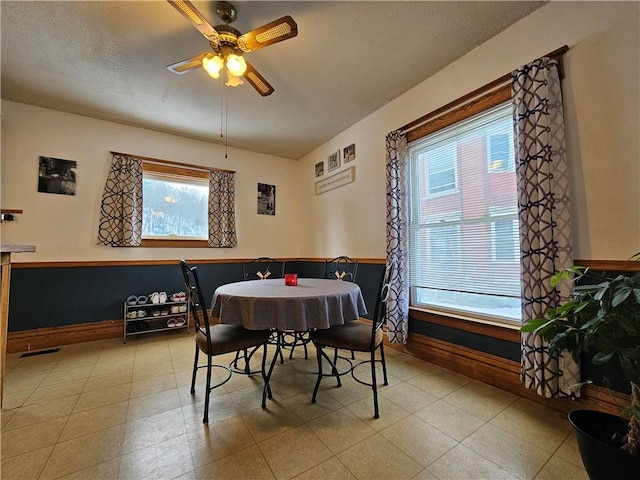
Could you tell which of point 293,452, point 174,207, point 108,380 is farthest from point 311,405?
point 174,207

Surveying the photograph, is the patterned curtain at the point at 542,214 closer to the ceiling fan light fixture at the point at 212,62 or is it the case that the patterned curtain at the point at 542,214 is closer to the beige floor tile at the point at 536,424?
the beige floor tile at the point at 536,424

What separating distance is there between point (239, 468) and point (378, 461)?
2.21ft

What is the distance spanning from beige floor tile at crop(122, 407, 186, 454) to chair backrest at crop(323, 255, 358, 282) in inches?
83.0

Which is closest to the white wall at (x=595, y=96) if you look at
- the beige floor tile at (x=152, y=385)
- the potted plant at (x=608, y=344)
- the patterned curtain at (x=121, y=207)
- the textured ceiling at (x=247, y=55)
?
the textured ceiling at (x=247, y=55)

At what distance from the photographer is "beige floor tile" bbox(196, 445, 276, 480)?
1.21 metres

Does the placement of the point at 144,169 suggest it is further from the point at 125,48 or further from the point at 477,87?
the point at 477,87

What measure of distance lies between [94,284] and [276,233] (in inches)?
98.8

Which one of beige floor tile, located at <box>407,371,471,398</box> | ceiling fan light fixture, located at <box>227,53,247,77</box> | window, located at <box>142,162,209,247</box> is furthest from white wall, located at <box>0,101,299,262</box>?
beige floor tile, located at <box>407,371,471,398</box>

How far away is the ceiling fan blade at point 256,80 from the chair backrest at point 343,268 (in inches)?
78.7

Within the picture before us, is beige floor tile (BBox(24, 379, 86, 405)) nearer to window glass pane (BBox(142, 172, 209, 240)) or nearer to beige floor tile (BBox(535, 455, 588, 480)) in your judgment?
window glass pane (BBox(142, 172, 209, 240))

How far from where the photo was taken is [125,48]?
2.18 metres

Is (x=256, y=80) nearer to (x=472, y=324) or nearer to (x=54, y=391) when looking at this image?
(x=472, y=324)

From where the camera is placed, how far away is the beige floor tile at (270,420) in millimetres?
1513

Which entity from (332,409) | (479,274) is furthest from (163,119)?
(479,274)
